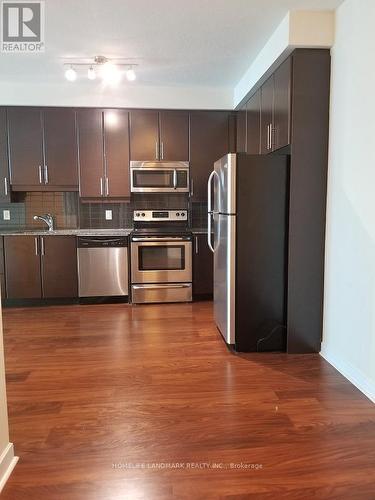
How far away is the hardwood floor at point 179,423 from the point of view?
4.94 ft

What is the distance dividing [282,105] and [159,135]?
1.92 m

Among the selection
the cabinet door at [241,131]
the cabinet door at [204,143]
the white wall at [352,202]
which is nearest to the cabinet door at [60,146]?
the cabinet door at [204,143]

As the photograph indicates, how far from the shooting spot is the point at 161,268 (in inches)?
170

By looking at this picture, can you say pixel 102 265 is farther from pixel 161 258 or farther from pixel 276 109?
pixel 276 109

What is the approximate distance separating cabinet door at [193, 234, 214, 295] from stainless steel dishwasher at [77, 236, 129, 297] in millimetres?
845

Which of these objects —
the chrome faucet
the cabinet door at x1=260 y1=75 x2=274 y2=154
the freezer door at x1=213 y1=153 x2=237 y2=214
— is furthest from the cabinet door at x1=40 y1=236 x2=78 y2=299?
the cabinet door at x1=260 y1=75 x2=274 y2=154

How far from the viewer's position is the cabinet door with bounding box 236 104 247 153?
4.10m

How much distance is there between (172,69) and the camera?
372 centimetres

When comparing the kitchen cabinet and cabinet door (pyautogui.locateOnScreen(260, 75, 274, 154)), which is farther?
the kitchen cabinet

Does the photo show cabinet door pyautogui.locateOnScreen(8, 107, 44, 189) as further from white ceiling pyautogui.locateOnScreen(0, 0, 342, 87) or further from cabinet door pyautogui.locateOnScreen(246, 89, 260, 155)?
cabinet door pyautogui.locateOnScreen(246, 89, 260, 155)

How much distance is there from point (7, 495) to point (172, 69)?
147 inches

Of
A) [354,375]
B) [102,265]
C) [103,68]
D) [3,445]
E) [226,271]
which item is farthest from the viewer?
[102,265]

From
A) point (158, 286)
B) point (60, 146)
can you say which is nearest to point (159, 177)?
point (60, 146)

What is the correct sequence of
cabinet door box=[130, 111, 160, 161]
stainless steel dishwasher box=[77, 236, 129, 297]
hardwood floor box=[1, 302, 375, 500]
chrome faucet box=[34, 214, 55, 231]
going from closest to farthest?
hardwood floor box=[1, 302, 375, 500] < stainless steel dishwasher box=[77, 236, 129, 297] < cabinet door box=[130, 111, 160, 161] < chrome faucet box=[34, 214, 55, 231]
